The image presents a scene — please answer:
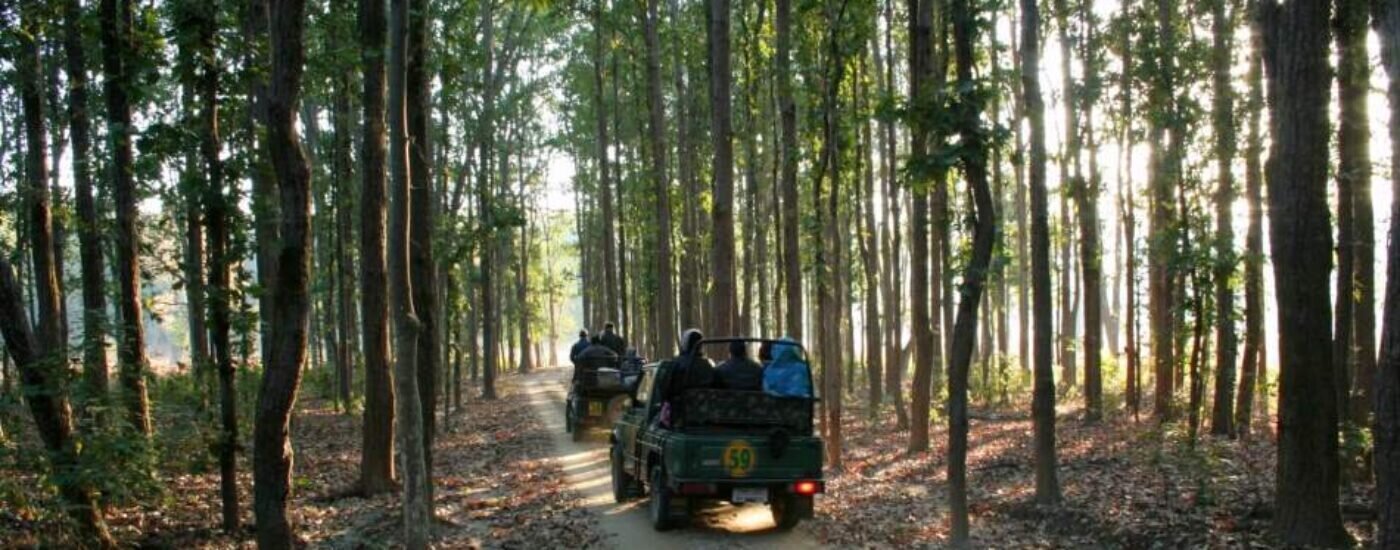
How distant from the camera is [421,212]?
1113 centimetres

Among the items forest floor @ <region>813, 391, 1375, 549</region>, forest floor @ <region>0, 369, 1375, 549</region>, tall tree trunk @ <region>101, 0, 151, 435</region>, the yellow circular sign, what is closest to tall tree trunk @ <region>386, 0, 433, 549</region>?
forest floor @ <region>0, 369, 1375, 549</region>

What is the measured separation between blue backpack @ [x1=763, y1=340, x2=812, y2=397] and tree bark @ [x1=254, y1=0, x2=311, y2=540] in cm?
502

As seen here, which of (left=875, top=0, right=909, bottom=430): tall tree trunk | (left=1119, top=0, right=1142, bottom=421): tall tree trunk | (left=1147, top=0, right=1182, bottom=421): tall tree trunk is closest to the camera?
(left=1147, top=0, right=1182, bottom=421): tall tree trunk

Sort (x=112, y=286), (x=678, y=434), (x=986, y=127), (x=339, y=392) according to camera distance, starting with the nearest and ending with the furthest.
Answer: (x=986, y=127)
(x=678, y=434)
(x=112, y=286)
(x=339, y=392)

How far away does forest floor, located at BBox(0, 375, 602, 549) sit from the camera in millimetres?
8633

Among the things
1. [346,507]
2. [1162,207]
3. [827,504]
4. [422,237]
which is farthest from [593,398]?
[1162,207]

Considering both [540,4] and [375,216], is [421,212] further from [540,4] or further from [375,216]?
[540,4]

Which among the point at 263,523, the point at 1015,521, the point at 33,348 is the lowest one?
the point at 1015,521

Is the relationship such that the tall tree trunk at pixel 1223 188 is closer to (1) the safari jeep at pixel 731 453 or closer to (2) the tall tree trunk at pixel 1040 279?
(2) the tall tree trunk at pixel 1040 279

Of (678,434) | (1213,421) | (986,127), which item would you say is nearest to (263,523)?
(678,434)

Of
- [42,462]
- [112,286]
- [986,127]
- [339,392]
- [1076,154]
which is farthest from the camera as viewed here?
[339,392]

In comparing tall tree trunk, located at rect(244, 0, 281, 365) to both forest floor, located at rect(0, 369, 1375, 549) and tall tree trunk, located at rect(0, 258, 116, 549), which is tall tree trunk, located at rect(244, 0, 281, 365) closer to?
tall tree trunk, located at rect(0, 258, 116, 549)

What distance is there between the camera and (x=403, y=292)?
8828 millimetres

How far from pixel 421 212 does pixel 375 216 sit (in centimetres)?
51
